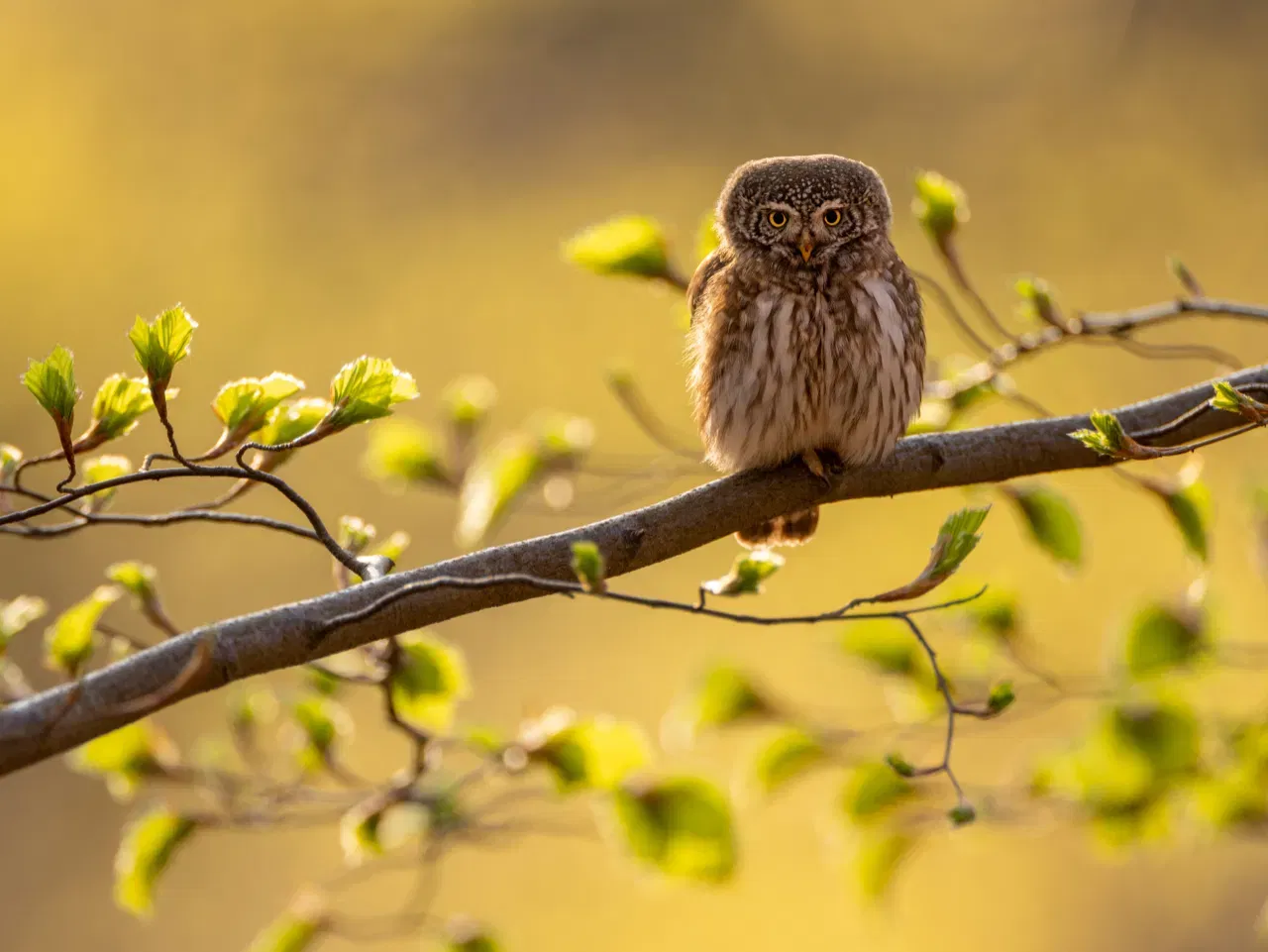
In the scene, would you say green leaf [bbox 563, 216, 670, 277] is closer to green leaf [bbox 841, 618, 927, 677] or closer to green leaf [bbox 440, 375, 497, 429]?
green leaf [bbox 440, 375, 497, 429]

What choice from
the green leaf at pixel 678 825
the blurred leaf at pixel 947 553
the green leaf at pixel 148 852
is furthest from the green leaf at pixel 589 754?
the blurred leaf at pixel 947 553

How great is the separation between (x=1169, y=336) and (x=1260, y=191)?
3.98 feet

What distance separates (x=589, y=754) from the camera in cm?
205

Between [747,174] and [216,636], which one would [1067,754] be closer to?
[747,174]

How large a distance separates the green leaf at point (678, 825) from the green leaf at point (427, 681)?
13.0 inches

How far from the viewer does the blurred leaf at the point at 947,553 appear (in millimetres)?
1439

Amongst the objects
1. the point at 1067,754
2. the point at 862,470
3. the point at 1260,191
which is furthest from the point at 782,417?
the point at 1260,191

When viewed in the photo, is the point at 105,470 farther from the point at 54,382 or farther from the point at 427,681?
the point at 427,681

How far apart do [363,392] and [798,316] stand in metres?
1.07

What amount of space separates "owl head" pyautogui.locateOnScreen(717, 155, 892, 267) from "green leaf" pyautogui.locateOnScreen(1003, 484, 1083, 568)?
572 millimetres

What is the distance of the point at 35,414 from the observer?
246 inches

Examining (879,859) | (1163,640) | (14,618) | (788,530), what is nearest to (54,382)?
(14,618)

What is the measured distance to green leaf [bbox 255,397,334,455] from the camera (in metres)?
1.56

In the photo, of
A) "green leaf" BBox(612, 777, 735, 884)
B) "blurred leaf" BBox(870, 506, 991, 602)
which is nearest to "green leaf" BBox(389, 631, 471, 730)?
"green leaf" BBox(612, 777, 735, 884)
